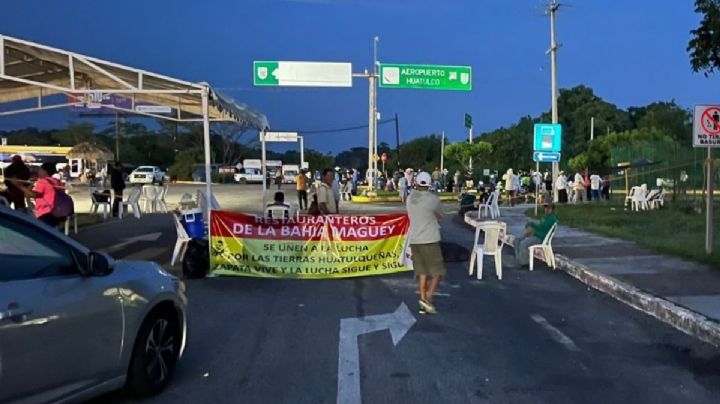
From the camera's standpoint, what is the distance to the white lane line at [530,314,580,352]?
7.65 metres

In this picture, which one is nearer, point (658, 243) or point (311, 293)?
point (311, 293)

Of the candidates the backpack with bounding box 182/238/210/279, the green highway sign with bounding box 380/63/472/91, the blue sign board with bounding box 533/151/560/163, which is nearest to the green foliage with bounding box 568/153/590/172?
the green highway sign with bounding box 380/63/472/91

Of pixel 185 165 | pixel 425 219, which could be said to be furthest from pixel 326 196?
pixel 185 165

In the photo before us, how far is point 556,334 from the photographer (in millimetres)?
8195

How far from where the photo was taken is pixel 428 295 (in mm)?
9250

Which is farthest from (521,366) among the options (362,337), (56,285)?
(56,285)

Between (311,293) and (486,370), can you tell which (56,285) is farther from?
(311,293)

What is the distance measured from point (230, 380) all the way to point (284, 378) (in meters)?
0.44

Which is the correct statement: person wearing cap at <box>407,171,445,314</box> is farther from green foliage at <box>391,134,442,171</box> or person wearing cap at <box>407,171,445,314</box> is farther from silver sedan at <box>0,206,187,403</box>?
green foliage at <box>391,134,442,171</box>

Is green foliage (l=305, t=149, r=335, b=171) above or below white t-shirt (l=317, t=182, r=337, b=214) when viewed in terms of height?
above

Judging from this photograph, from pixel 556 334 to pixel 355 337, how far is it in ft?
7.05

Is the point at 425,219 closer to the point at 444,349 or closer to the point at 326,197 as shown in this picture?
the point at 444,349

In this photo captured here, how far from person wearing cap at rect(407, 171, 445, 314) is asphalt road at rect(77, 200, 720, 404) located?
0.40 meters

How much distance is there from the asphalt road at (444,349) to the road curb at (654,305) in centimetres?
16
